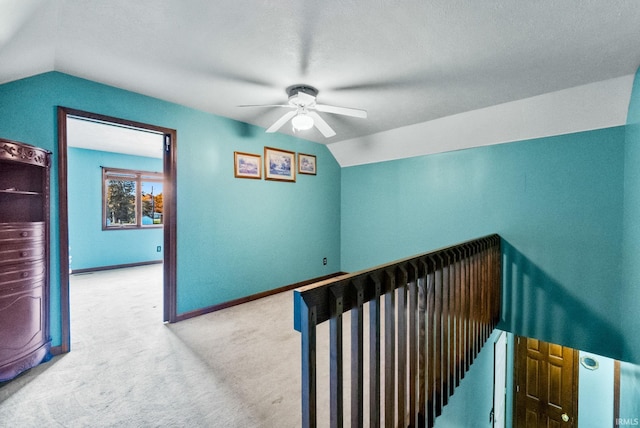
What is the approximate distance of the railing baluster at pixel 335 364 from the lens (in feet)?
3.29

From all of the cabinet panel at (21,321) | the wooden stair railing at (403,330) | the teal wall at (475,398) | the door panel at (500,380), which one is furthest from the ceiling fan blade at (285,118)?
the door panel at (500,380)

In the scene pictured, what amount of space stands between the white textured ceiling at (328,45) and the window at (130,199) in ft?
13.1

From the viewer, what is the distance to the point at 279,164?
3.98 metres

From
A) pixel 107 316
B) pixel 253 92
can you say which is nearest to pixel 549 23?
pixel 253 92

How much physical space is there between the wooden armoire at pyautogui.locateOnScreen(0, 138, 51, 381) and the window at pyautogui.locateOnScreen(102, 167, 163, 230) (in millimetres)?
3923

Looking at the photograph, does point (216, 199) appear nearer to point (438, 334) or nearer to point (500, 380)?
point (438, 334)

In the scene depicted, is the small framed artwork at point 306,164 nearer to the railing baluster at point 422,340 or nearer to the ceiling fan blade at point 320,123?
the ceiling fan blade at point 320,123

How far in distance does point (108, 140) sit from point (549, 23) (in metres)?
5.92

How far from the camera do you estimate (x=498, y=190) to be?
315 centimetres

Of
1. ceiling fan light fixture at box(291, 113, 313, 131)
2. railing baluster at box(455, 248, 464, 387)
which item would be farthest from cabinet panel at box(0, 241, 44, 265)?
railing baluster at box(455, 248, 464, 387)

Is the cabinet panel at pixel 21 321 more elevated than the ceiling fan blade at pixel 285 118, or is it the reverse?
the ceiling fan blade at pixel 285 118

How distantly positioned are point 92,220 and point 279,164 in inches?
169

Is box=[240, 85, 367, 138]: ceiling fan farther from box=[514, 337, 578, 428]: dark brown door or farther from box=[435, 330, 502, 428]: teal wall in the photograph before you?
box=[514, 337, 578, 428]: dark brown door

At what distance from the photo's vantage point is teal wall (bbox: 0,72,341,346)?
2.24 metres
